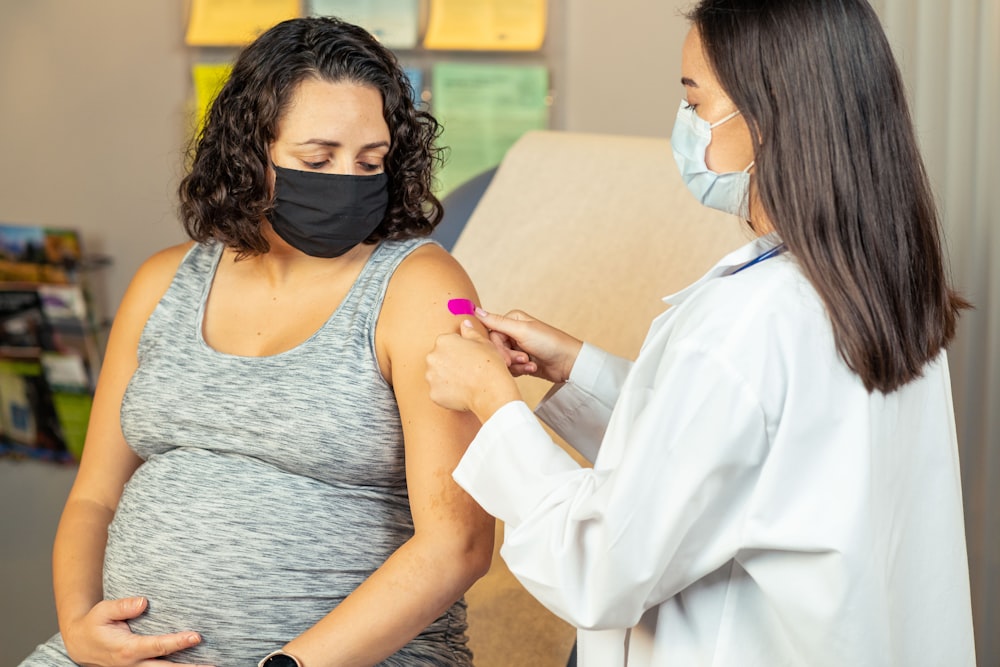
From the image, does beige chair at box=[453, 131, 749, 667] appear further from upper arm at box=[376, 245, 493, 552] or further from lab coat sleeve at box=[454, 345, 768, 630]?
lab coat sleeve at box=[454, 345, 768, 630]

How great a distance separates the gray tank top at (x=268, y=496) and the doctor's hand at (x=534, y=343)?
16 cm

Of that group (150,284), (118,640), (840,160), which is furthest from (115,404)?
(840,160)

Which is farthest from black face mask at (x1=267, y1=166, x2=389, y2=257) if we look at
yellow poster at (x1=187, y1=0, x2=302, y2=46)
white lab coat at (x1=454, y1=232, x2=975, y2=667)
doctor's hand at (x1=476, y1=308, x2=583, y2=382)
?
yellow poster at (x1=187, y1=0, x2=302, y2=46)

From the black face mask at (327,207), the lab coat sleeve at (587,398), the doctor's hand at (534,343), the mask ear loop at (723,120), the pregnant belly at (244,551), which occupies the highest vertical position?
the mask ear loop at (723,120)

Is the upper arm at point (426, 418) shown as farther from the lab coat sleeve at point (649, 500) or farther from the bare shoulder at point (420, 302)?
the lab coat sleeve at point (649, 500)

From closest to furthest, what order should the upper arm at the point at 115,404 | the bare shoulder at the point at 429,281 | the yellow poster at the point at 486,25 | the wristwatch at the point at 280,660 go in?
the wristwatch at the point at 280,660, the bare shoulder at the point at 429,281, the upper arm at the point at 115,404, the yellow poster at the point at 486,25

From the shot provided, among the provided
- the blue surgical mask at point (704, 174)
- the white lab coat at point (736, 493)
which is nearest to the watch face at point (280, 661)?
the white lab coat at point (736, 493)

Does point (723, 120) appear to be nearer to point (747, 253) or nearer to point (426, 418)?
point (747, 253)

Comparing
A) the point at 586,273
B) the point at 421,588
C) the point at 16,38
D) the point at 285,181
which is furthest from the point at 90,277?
the point at 421,588

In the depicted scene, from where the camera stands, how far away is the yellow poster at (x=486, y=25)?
103 inches

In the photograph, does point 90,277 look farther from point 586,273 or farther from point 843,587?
point 843,587

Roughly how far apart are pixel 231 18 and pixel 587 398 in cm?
183

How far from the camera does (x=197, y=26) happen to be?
2.80 m

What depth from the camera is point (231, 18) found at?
2.78 metres
